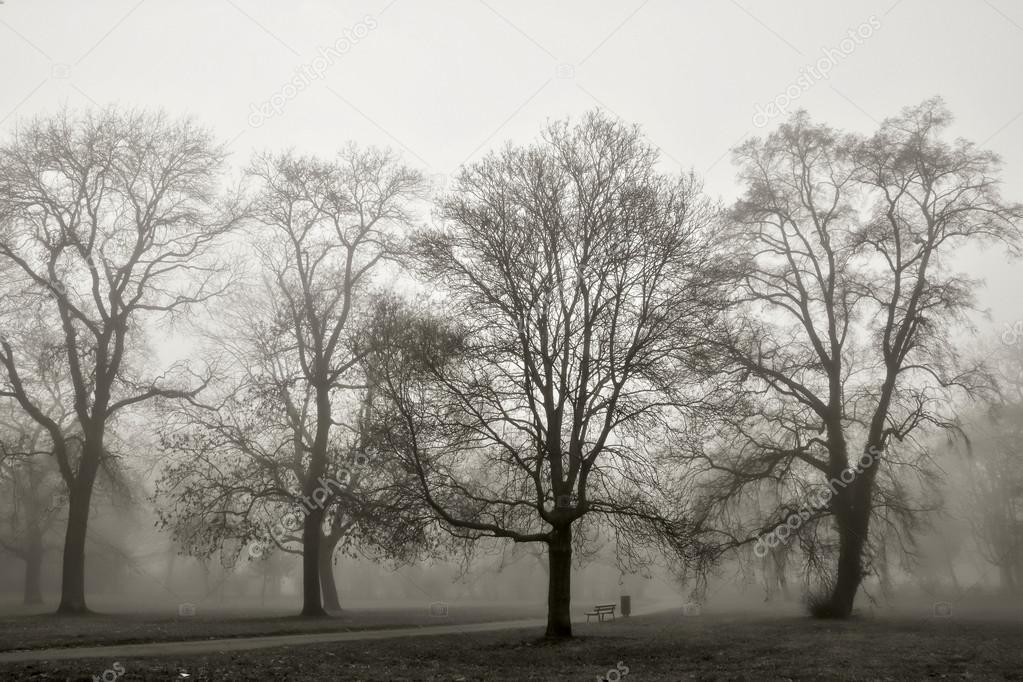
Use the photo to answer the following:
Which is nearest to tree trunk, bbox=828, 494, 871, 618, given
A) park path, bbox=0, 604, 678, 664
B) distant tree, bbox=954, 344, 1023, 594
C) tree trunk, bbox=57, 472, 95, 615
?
park path, bbox=0, 604, 678, 664

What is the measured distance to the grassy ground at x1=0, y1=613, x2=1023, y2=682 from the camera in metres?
12.6

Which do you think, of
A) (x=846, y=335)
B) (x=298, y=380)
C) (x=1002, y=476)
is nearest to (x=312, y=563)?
(x=298, y=380)

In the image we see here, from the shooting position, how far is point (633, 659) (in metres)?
15.9

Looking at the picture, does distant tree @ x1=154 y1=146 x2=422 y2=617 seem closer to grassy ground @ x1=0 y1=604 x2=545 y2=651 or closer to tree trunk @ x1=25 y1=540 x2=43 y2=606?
grassy ground @ x1=0 y1=604 x2=545 y2=651

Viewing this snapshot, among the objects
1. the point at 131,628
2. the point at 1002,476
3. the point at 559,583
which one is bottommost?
the point at 131,628

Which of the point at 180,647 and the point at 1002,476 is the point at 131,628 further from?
the point at 1002,476

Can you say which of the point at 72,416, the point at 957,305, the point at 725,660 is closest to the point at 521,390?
the point at 725,660

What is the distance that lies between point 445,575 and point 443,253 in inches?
2395

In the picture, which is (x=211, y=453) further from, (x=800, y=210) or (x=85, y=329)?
(x=800, y=210)

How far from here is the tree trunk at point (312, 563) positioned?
28.5 meters

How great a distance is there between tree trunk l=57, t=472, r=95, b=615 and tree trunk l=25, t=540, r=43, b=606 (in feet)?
71.0

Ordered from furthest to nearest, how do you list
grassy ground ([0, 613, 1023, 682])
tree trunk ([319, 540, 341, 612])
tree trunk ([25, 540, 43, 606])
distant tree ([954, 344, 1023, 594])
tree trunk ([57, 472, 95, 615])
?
distant tree ([954, 344, 1023, 594]) < tree trunk ([25, 540, 43, 606]) < tree trunk ([319, 540, 341, 612]) < tree trunk ([57, 472, 95, 615]) < grassy ground ([0, 613, 1023, 682])

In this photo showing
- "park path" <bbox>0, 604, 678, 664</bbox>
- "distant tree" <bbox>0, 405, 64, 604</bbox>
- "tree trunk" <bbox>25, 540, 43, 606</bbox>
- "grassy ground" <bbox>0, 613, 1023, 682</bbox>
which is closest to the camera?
"grassy ground" <bbox>0, 613, 1023, 682</bbox>

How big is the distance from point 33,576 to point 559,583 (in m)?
39.3
